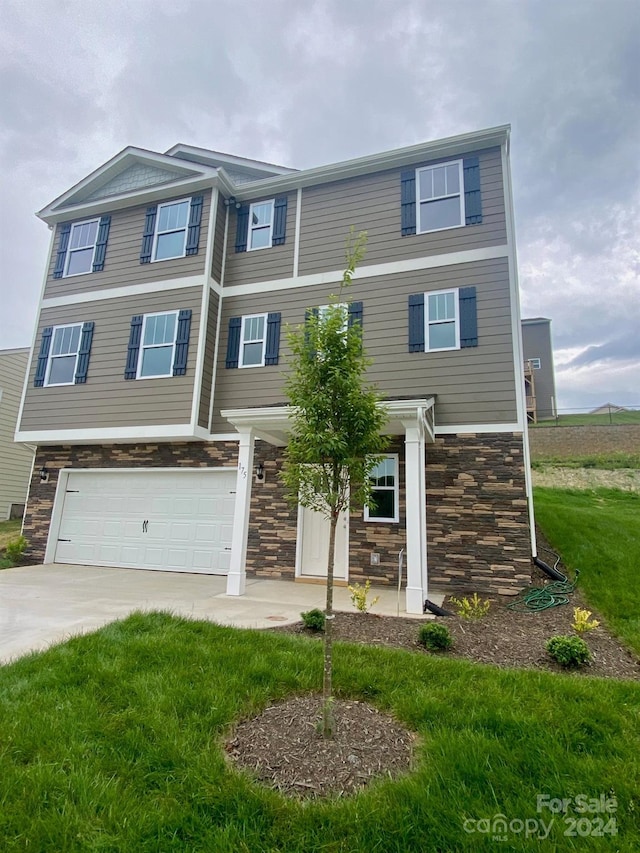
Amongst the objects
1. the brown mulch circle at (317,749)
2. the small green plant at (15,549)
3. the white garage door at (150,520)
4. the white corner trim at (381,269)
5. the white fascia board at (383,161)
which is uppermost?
the white fascia board at (383,161)

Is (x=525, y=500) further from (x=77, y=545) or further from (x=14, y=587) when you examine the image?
(x=77, y=545)

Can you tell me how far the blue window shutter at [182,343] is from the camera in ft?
30.1

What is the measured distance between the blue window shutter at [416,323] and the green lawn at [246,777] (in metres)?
5.79

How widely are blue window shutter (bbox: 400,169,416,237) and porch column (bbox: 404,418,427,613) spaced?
4672 millimetres

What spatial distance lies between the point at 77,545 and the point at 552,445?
Result: 16.4 metres

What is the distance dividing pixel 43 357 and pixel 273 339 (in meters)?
5.74

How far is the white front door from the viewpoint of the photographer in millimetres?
8234

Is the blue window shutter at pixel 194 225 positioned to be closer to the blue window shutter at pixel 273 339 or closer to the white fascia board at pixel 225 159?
the white fascia board at pixel 225 159

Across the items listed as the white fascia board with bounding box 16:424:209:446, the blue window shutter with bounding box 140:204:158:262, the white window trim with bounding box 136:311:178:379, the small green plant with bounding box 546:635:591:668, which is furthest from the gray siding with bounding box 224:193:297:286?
the small green plant with bounding box 546:635:591:668

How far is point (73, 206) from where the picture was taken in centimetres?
1082

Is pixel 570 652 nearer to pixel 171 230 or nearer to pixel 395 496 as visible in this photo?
pixel 395 496

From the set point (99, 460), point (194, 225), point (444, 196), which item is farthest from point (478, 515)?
point (194, 225)

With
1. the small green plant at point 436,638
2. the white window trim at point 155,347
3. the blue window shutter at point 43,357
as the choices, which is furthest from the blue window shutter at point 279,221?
the small green plant at point 436,638

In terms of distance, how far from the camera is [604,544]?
8305mm
